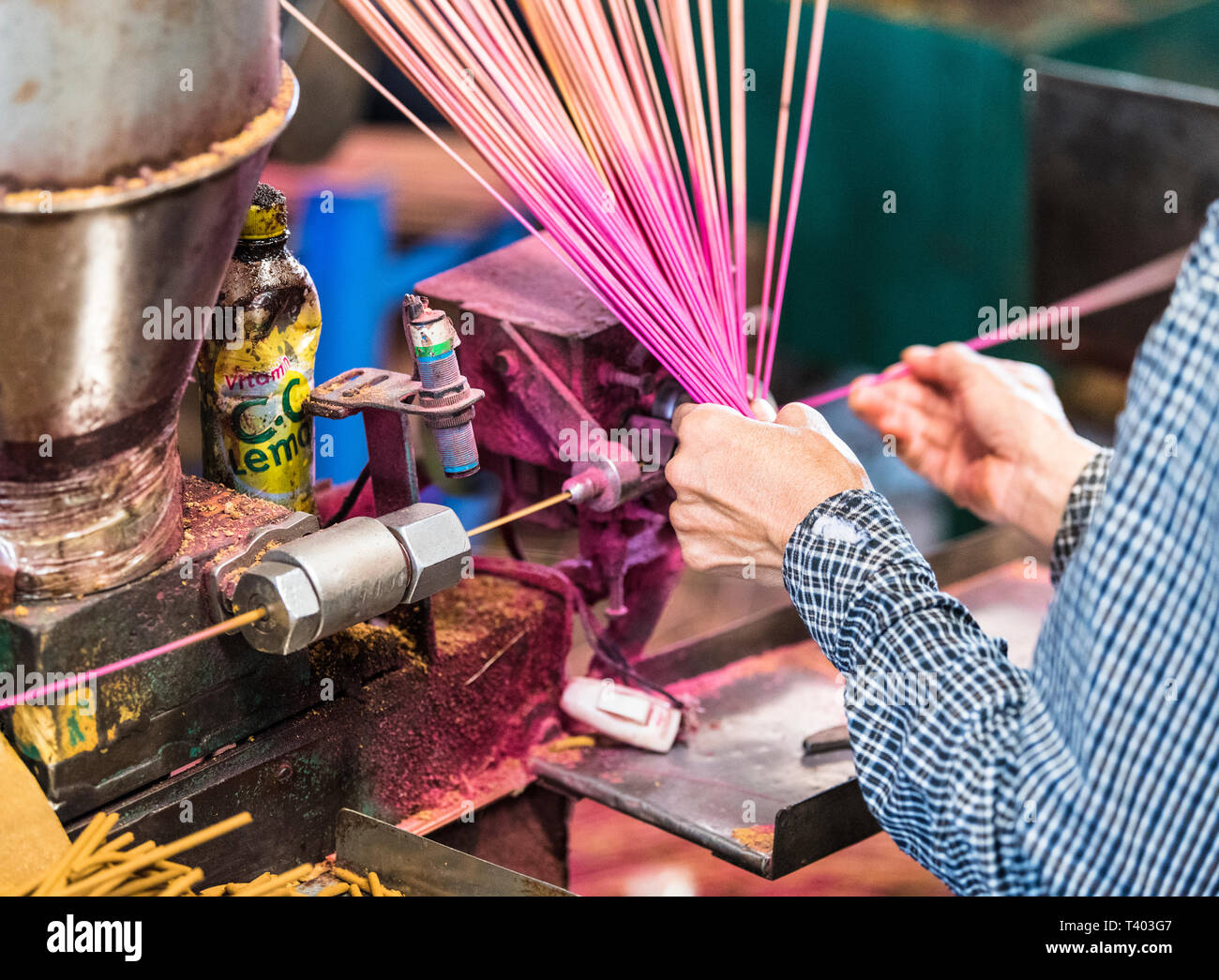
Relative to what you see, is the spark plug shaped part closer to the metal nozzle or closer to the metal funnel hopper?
the metal nozzle

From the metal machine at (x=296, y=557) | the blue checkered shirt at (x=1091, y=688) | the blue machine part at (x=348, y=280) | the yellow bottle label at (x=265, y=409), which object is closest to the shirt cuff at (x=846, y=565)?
the blue checkered shirt at (x=1091, y=688)

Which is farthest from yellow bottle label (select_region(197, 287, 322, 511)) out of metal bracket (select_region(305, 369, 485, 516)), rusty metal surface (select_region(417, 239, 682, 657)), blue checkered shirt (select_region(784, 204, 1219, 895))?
blue checkered shirt (select_region(784, 204, 1219, 895))

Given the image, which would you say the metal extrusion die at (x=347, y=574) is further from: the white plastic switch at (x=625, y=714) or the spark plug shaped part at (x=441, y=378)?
the white plastic switch at (x=625, y=714)

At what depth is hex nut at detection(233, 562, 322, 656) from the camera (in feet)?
4.04

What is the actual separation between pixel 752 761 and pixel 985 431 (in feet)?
1.63

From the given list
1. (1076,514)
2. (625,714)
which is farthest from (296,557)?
(1076,514)

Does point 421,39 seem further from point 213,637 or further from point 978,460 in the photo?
point 978,460

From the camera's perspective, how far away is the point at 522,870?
1.70m

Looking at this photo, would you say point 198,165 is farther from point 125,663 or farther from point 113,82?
point 125,663

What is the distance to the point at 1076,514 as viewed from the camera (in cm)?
153

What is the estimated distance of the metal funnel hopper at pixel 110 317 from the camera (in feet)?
3.32

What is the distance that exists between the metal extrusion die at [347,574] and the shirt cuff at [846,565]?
0.32 meters
